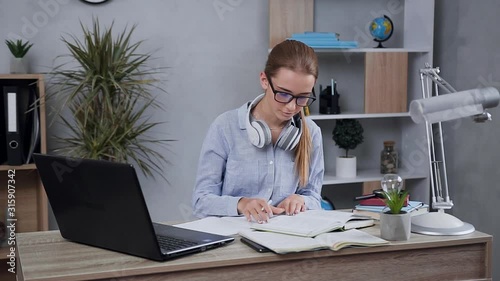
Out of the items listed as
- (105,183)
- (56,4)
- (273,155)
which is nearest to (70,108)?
(56,4)

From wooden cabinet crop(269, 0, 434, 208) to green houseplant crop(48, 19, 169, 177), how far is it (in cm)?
86

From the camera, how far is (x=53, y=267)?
70.0 inches

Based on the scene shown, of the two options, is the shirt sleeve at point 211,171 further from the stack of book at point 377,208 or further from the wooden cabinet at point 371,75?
the wooden cabinet at point 371,75

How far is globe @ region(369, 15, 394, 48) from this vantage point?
13.8ft

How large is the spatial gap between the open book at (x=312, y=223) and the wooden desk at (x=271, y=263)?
0.25 ft

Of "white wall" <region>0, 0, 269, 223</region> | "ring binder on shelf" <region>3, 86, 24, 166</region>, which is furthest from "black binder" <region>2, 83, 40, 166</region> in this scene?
"white wall" <region>0, 0, 269, 223</region>

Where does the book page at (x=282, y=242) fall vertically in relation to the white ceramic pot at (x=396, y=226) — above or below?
below

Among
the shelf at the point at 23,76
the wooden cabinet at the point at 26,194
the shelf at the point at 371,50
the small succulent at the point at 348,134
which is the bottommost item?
the wooden cabinet at the point at 26,194

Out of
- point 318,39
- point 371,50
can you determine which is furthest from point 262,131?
point 371,50

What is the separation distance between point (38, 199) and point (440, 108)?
8.64ft

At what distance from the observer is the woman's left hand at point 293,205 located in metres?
2.34

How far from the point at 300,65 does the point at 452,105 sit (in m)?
0.70

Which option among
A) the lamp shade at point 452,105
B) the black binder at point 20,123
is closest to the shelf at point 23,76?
the black binder at point 20,123

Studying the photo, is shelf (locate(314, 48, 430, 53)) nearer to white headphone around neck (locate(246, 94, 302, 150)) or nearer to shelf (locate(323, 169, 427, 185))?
shelf (locate(323, 169, 427, 185))
